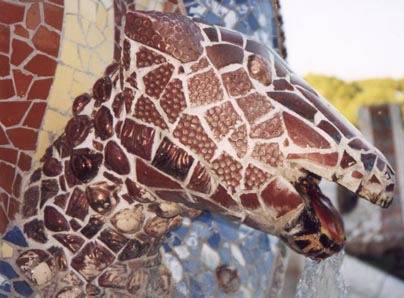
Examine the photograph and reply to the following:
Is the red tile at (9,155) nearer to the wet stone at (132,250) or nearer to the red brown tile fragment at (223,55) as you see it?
the wet stone at (132,250)

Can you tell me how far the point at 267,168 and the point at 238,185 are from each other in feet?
0.16

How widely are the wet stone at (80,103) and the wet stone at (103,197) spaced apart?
0.14 meters

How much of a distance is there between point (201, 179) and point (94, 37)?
355 millimetres

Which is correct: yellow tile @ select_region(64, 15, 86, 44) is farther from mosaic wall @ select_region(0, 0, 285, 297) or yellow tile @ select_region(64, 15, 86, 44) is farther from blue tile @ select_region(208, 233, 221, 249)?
blue tile @ select_region(208, 233, 221, 249)

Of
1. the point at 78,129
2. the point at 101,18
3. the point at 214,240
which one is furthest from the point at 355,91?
the point at 78,129

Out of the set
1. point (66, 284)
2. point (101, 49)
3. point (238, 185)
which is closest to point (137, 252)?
point (66, 284)

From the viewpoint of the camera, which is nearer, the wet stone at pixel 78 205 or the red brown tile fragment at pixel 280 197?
the red brown tile fragment at pixel 280 197

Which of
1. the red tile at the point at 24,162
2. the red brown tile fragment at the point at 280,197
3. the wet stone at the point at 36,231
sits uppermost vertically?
the red brown tile fragment at the point at 280,197

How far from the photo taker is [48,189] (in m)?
1.20

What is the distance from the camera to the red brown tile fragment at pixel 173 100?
108 centimetres

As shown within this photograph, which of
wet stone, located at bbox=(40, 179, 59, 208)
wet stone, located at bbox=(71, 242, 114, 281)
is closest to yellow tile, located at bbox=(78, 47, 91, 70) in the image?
wet stone, located at bbox=(40, 179, 59, 208)

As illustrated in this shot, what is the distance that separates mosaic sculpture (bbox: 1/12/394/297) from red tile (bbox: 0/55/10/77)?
0.13 m

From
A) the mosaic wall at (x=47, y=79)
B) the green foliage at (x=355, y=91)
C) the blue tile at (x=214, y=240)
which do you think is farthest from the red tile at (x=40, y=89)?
the green foliage at (x=355, y=91)

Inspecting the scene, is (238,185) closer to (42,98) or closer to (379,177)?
(379,177)
